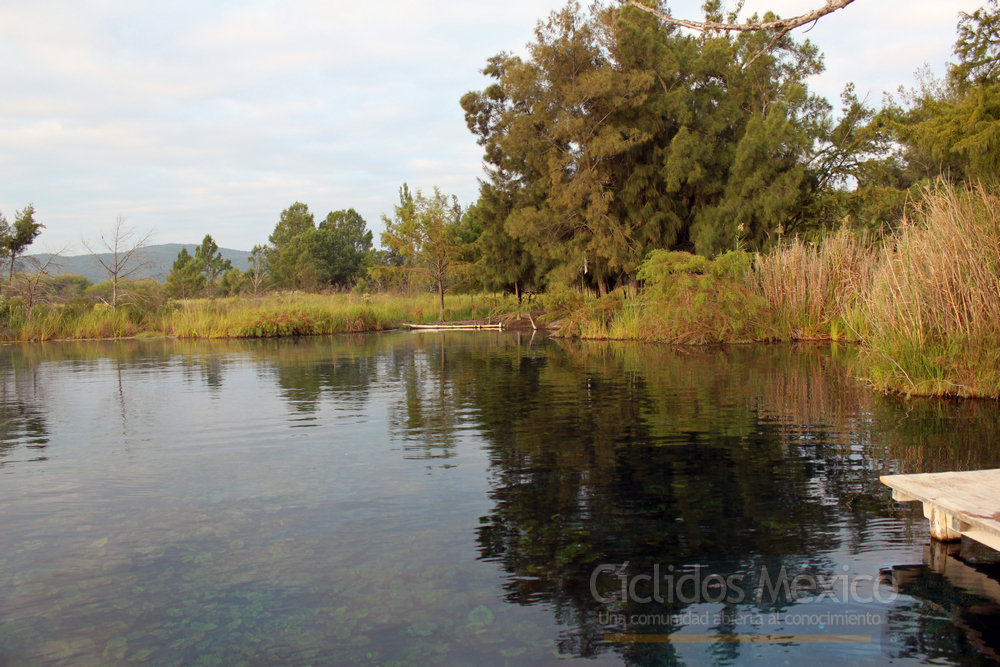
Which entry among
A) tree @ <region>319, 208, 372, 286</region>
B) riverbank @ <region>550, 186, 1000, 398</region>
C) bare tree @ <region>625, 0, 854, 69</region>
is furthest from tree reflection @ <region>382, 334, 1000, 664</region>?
tree @ <region>319, 208, 372, 286</region>

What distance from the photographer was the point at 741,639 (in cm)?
359

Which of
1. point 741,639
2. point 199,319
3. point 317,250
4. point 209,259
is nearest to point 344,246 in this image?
point 317,250

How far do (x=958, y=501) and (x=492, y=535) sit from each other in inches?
117

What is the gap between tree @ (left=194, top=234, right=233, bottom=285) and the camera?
60.6 metres

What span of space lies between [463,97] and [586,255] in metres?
12.7

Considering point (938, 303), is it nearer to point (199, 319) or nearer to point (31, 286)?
point (199, 319)

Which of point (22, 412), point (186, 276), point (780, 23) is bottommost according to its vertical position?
point (22, 412)

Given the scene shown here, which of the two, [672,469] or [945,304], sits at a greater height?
[945,304]

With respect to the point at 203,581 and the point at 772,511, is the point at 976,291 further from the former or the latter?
the point at 203,581

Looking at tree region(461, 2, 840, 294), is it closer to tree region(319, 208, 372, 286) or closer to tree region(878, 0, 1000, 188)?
tree region(878, 0, 1000, 188)

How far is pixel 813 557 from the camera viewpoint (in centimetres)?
435

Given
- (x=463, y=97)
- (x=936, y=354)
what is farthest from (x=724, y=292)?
(x=463, y=97)

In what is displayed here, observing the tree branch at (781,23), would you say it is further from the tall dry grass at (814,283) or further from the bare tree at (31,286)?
the bare tree at (31,286)

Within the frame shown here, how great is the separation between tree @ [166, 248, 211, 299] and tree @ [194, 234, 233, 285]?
7.4 inches
